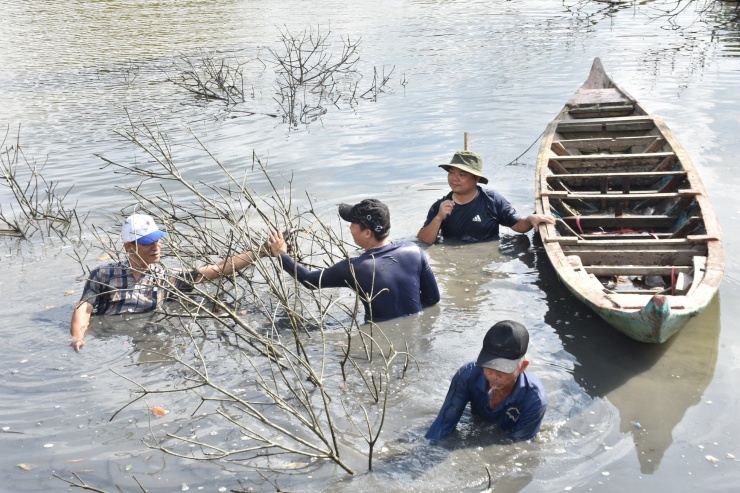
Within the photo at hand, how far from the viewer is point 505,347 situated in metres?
4.60

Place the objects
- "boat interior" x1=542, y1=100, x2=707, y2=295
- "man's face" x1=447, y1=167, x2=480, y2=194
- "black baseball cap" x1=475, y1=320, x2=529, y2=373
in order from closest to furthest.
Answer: "black baseball cap" x1=475, y1=320, x2=529, y2=373 < "boat interior" x1=542, y1=100, x2=707, y2=295 < "man's face" x1=447, y1=167, x2=480, y2=194

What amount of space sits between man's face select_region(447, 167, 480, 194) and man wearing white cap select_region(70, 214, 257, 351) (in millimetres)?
2614

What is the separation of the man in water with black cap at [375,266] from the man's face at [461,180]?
6.17ft

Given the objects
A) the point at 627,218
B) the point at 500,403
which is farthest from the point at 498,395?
the point at 627,218

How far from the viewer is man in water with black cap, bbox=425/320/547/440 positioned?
4641 millimetres

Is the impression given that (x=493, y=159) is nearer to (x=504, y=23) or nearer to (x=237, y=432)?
(x=237, y=432)

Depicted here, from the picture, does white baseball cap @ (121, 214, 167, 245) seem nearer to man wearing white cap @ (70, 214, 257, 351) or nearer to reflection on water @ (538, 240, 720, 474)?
man wearing white cap @ (70, 214, 257, 351)

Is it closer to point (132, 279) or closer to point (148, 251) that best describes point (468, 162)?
point (148, 251)

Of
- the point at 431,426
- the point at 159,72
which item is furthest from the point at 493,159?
the point at 159,72

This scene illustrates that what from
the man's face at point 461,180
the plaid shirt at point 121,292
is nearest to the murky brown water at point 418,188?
the plaid shirt at point 121,292

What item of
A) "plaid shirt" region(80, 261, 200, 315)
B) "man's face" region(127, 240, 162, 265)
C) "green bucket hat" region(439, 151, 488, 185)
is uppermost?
"green bucket hat" region(439, 151, 488, 185)

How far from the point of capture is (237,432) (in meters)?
5.59

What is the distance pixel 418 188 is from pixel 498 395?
6443 mm

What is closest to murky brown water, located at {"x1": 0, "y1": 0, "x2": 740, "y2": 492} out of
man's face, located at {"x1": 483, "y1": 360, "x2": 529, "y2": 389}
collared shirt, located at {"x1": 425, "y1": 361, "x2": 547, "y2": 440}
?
collared shirt, located at {"x1": 425, "y1": 361, "x2": 547, "y2": 440}
